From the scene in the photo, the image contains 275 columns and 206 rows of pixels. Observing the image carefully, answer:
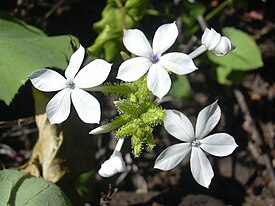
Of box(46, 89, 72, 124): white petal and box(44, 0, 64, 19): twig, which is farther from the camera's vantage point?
box(44, 0, 64, 19): twig

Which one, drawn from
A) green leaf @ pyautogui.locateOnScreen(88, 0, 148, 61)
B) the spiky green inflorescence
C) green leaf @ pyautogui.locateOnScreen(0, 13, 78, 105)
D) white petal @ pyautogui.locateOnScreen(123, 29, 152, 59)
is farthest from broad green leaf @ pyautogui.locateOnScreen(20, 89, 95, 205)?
white petal @ pyautogui.locateOnScreen(123, 29, 152, 59)

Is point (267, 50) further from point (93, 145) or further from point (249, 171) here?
point (93, 145)

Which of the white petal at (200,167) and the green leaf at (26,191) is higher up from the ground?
the white petal at (200,167)

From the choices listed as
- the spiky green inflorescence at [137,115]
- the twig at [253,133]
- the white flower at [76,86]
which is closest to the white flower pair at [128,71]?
the white flower at [76,86]

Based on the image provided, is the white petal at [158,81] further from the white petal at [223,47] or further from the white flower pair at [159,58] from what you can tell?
the white petal at [223,47]

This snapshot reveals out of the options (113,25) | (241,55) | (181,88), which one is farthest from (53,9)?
(241,55)

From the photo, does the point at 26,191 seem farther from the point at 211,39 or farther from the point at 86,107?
the point at 211,39

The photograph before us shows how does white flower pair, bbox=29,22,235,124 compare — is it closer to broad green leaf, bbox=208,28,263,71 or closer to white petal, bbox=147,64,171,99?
white petal, bbox=147,64,171,99
